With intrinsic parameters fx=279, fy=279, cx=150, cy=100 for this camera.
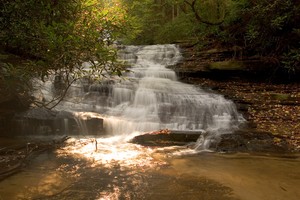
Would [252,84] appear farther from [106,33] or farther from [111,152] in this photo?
[106,33]

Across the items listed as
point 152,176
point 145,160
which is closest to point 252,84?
point 145,160

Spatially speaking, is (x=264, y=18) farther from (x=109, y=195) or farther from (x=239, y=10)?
(x=109, y=195)

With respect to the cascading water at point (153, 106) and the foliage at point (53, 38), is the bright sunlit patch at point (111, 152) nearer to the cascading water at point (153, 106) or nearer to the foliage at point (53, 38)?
the cascading water at point (153, 106)

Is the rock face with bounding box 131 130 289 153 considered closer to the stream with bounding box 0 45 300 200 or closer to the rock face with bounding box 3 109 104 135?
the stream with bounding box 0 45 300 200

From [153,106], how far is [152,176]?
544 cm

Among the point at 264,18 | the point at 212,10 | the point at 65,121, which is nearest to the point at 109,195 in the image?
the point at 65,121

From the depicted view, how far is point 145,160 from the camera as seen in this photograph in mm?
5918

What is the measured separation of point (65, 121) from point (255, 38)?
9000 millimetres

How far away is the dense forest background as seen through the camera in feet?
17.6

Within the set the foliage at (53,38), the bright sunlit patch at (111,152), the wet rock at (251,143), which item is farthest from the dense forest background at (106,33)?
the wet rock at (251,143)

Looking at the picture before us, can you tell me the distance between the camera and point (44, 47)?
5.91 metres

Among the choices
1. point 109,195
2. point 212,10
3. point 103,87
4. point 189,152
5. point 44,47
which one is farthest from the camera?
point 212,10

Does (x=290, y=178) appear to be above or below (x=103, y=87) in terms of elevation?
below

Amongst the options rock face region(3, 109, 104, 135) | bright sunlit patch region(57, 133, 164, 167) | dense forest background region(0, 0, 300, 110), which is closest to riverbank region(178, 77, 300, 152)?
dense forest background region(0, 0, 300, 110)
